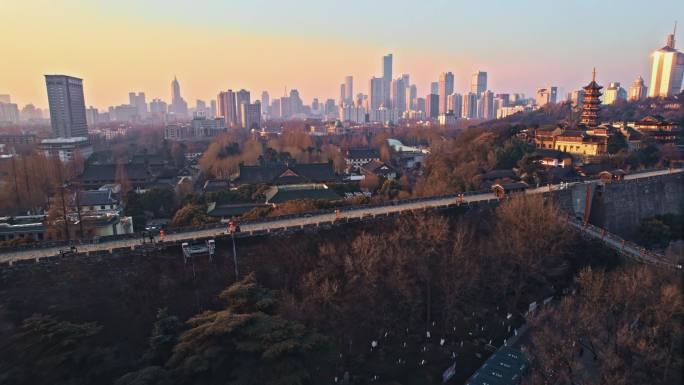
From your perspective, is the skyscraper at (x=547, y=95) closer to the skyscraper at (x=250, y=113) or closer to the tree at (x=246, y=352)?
the skyscraper at (x=250, y=113)

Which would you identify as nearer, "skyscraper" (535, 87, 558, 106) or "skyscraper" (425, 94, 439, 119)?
"skyscraper" (535, 87, 558, 106)

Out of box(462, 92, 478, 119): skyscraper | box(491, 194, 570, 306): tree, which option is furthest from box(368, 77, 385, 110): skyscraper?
box(491, 194, 570, 306): tree

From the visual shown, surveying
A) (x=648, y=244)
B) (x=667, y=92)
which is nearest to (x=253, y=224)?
(x=648, y=244)

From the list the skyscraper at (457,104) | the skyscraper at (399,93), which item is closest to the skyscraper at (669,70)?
the skyscraper at (457,104)

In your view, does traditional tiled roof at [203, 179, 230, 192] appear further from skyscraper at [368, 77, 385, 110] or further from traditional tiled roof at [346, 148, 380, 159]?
skyscraper at [368, 77, 385, 110]

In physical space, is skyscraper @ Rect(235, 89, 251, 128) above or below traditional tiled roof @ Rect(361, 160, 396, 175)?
above

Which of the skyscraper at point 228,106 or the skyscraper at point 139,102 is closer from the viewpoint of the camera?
the skyscraper at point 228,106
